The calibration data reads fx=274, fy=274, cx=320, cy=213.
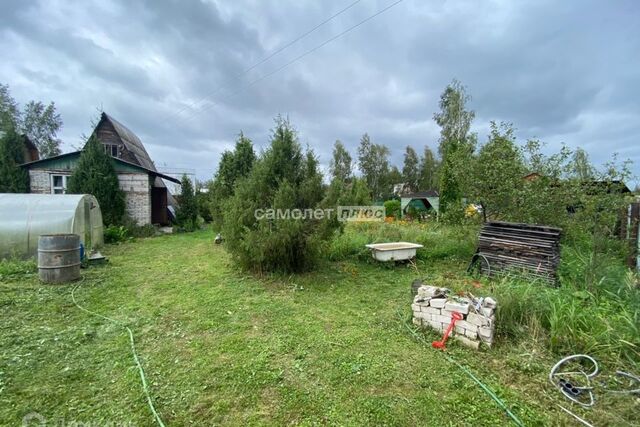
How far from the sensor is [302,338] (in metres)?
3.08

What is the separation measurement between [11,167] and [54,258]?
1249cm

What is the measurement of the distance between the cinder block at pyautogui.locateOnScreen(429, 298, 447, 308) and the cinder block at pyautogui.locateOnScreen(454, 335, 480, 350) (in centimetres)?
34

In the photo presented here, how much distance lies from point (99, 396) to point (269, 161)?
415cm

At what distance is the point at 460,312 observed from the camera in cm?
298

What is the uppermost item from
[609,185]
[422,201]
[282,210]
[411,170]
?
[411,170]

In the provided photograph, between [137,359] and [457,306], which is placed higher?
[457,306]

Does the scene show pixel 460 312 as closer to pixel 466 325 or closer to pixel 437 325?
pixel 466 325

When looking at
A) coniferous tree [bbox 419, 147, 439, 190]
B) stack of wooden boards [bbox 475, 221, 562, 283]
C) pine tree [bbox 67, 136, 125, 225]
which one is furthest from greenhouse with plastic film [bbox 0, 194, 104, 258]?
coniferous tree [bbox 419, 147, 439, 190]

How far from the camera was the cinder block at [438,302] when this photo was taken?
10.3 feet

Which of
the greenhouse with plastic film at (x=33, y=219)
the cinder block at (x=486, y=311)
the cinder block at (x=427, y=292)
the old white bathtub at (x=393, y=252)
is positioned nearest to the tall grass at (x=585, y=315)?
the cinder block at (x=486, y=311)

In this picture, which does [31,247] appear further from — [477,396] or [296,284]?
[477,396]

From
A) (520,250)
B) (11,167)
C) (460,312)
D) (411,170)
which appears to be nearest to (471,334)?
(460,312)

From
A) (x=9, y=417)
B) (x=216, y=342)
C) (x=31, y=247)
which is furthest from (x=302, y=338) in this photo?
(x=31, y=247)

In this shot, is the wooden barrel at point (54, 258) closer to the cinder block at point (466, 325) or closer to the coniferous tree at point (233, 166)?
the coniferous tree at point (233, 166)
